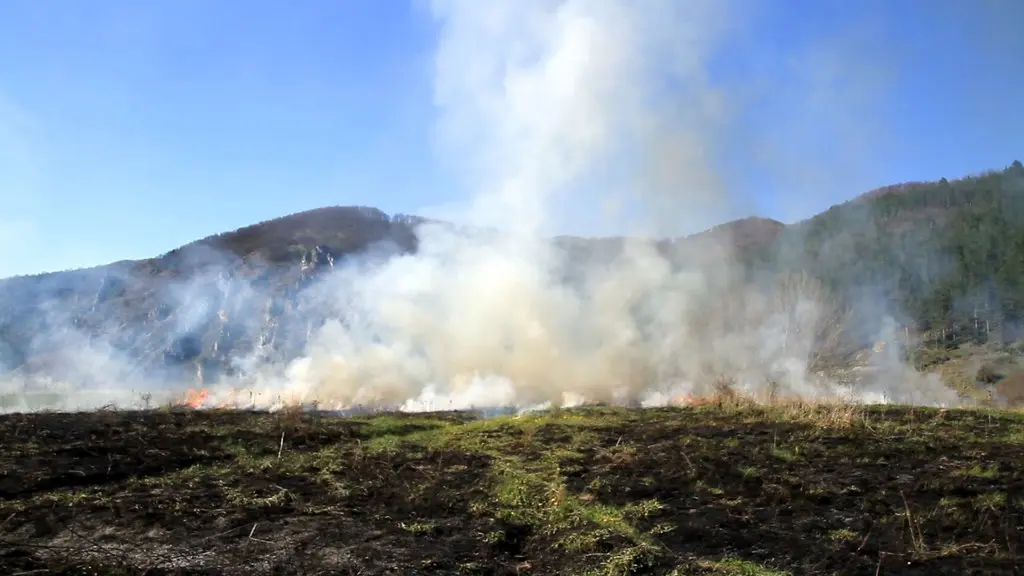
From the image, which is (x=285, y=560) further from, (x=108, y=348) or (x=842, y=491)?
(x=108, y=348)

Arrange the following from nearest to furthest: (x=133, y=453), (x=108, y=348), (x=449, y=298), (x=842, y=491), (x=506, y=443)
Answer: (x=842, y=491) < (x=133, y=453) < (x=506, y=443) < (x=449, y=298) < (x=108, y=348)

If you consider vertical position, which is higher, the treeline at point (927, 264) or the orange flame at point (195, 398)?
the treeline at point (927, 264)

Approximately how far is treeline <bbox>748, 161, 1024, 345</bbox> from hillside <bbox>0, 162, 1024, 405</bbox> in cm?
14

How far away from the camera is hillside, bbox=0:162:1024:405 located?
49406 mm

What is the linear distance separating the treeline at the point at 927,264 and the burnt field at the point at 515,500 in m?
40.5

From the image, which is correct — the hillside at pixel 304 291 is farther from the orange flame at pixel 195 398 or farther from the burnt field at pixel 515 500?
the burnt field at pixel 515 500

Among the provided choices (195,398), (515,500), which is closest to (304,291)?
(195,398)

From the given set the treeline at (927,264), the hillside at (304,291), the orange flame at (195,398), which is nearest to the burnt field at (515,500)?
the orange flame at (195,398)

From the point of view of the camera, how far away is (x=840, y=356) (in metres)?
42.8

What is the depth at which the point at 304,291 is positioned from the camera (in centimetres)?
5994

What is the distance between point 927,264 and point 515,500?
6450 cm

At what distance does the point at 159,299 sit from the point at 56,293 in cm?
962

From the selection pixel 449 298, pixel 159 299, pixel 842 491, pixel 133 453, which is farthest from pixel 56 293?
pixel 842 491

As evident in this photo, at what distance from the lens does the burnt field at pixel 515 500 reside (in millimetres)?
6070
